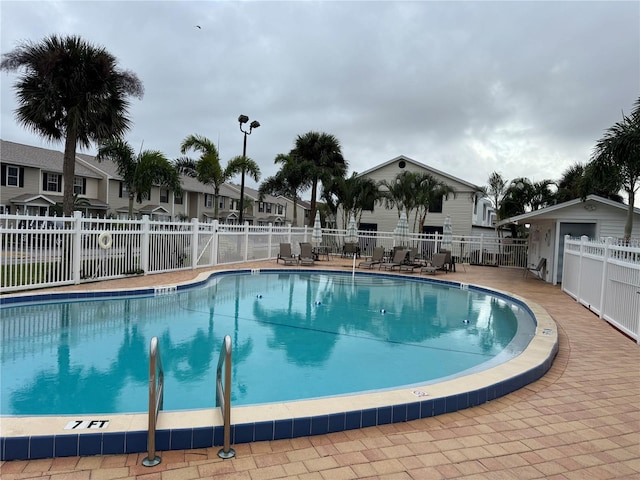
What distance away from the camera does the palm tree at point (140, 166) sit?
20.3 metres

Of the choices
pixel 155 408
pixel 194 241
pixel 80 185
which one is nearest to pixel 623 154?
pixel 194 241

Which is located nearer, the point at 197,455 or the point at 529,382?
the point at 197,455

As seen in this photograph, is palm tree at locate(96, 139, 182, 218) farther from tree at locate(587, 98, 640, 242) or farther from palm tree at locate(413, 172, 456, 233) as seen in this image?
tree at locate(587, 98, 640, 242)

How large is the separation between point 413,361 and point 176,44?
13783 mm

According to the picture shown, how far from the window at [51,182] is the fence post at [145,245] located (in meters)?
20.6

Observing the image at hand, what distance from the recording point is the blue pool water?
4.75 m

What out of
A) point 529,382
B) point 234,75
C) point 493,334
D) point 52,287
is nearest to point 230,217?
point 234,75

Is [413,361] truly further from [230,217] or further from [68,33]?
[230,217]

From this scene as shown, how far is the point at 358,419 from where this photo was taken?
136 inches

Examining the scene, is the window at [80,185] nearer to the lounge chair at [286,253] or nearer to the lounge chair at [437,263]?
the lounge chair at [286,253]

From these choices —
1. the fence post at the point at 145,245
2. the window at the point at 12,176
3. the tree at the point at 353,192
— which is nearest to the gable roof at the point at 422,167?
the tree at the point at 353,192

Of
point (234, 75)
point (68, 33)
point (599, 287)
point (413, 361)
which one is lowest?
point (413, 361)

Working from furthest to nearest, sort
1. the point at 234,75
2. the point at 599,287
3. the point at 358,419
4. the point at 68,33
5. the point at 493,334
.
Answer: the point at 234,75
the point at 68,33
the point at 599,287
the point at 493,334
the point at 358,419

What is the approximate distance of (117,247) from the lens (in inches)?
440
